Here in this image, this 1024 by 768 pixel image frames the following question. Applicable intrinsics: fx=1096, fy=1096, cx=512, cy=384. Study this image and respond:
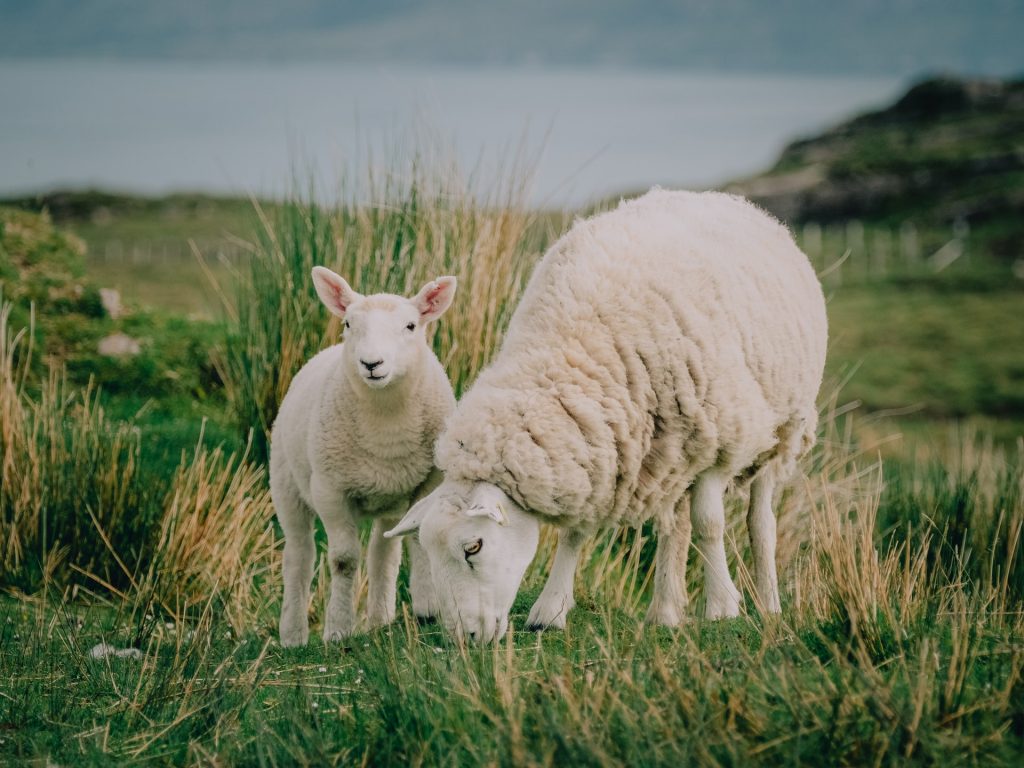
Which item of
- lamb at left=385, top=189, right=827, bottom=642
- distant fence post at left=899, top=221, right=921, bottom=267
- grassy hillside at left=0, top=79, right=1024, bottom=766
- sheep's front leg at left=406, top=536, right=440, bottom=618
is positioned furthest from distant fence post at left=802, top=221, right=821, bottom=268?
sheep's front leg at left=406, top=536, right=440, bottom=618

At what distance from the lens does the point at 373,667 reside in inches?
161

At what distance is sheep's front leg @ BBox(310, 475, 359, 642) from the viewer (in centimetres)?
513

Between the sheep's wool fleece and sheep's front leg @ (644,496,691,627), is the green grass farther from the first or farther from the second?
the sheep's wool fleece

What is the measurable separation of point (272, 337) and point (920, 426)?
21.2m

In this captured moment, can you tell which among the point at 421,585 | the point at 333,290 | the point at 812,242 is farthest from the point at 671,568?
the point at 812,242

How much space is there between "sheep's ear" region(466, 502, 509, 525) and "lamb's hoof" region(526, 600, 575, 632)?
2.98 ft

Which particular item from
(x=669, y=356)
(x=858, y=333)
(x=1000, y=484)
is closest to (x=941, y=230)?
(x=858, y=333)

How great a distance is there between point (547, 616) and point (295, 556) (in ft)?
4.65

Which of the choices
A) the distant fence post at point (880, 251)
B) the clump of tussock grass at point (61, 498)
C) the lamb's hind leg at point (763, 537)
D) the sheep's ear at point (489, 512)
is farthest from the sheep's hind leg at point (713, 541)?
the distant fence post at point (880, 251)

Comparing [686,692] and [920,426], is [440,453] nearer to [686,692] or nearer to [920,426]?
[686,692]

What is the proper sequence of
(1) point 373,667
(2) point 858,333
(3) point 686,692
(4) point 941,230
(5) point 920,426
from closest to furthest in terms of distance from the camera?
(3) point 686,692 → (1) point 373,667 → (5) point 920,426 → (2) point 858,333 → (4) point 941,230

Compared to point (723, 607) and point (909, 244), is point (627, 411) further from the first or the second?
point (909, 244)

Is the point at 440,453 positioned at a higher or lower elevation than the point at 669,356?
lower

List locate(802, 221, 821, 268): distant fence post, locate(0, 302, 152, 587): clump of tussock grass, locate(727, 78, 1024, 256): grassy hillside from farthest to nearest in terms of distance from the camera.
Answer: locate(727, 78, 1024, 256): grassy hillside → locate(802, 221, 821, 268): distant fence post → locate(0, 302, 152, 587): clump of tussock grass
